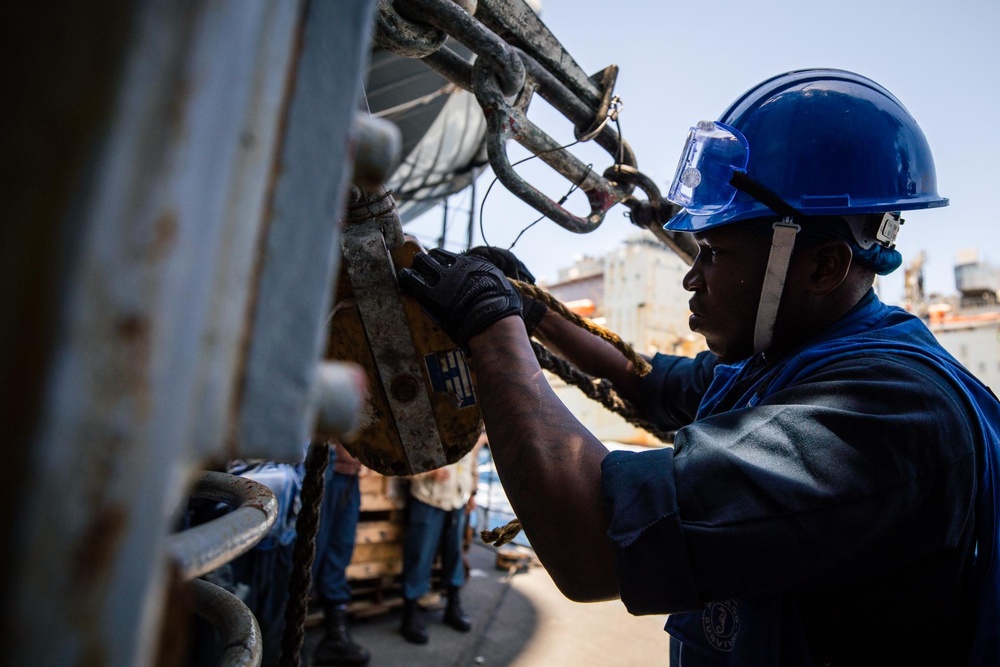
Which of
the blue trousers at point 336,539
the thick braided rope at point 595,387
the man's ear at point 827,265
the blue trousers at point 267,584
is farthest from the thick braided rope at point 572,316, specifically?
the blue trousers at point 336,539

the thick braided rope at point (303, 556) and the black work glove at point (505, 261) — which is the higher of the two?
the black work glove at point (505, 261)

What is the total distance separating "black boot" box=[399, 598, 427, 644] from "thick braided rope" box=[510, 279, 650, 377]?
329 centimetres

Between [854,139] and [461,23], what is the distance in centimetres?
93

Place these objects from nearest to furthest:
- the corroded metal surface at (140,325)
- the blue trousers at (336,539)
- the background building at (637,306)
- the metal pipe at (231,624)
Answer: the corroded metal surface at (140,325)
the metal pipe at (231,624)
the blue trousers at (336,539)
the background building at (637,306)

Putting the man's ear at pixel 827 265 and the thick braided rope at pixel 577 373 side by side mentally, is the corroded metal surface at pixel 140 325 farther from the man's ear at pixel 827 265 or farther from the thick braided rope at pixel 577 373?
the man's ear at pixel 827 265

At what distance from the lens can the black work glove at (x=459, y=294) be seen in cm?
116

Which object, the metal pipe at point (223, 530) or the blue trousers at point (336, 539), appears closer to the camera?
the metal pipe at point (223, 530)

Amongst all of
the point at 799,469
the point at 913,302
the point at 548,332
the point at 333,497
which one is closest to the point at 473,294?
the point at 799,469

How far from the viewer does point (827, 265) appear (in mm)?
1305

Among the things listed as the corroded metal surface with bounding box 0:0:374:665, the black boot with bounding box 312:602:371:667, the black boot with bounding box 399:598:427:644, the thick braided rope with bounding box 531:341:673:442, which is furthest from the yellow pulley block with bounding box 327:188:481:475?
the black boot with bounding box 399:598:427:644

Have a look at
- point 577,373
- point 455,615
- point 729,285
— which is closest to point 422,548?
point 455,615

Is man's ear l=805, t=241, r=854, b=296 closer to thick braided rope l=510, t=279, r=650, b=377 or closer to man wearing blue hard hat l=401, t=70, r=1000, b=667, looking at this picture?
man wearing blue hard hat l=401, t=70, r=1000, b=667

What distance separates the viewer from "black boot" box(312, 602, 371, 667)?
12.3 ft

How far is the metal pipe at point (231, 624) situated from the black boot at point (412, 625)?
392cm
